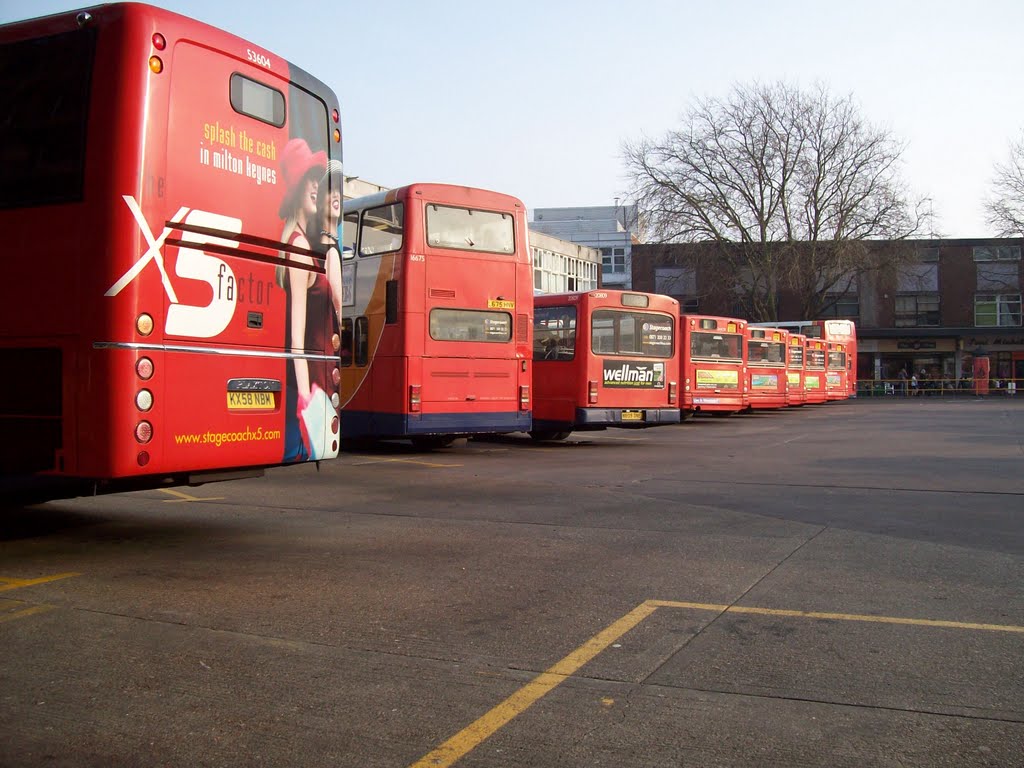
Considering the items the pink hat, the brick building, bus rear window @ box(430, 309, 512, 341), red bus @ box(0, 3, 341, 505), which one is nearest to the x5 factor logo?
red bus @ box(0, 3, 341, 505)

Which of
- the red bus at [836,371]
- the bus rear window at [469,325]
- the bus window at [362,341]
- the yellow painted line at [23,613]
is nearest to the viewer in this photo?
the yellow painted line at [23,613]

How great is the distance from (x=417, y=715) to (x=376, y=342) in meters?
11.6

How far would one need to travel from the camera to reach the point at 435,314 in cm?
1491

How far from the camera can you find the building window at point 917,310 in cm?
6644

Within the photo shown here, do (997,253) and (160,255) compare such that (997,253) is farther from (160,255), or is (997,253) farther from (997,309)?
(160,255)

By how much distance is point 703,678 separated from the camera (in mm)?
4266

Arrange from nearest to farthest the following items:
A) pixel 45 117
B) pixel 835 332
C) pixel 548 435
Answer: pixel 45 117 < pixel 548 435 < pixel 835 332

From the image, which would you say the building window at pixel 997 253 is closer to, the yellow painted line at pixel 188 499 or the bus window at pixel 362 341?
the bus window at pixel 362 341

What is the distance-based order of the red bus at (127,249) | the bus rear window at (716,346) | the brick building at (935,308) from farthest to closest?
the brick building at (935,308) < the bus rear window at (716,346) < the red bus at (127,249)

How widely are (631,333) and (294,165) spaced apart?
13.0m

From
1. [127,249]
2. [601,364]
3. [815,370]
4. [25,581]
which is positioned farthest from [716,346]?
[25,581]

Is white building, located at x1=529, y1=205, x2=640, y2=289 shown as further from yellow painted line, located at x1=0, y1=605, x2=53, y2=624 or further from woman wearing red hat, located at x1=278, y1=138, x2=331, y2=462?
yellow painted line, located at x1=0, y1=605, x2=53, y2=624

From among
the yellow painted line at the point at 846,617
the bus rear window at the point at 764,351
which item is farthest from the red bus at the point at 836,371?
the yellow painted line at the point at 846,617

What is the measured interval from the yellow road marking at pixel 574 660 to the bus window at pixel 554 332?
13878 millimetres
